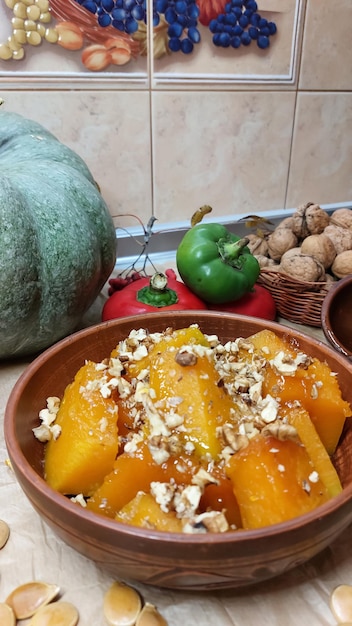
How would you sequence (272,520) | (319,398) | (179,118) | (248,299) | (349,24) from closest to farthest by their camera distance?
(272,520)
(319,398)
(248,299)
(179,118)
(349,24)

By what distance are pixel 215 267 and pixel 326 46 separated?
875 millimetres

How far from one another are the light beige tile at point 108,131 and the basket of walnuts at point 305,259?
366 mm

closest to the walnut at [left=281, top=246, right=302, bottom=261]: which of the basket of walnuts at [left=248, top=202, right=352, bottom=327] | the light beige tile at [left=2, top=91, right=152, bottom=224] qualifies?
the basket of walnuts at [left=248, top=202, right=352, bottom=327]

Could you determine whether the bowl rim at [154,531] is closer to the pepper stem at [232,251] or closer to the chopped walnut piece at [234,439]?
the chopped walnut piece at [234,439]

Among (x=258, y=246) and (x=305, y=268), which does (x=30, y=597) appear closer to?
(x=305, y=268)

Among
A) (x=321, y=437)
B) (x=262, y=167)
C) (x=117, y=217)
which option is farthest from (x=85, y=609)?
(x=262, y=167)

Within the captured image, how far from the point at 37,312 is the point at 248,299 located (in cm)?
40

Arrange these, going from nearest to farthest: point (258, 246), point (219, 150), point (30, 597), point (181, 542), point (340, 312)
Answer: point (181, 542) → point (30, 597) → point (340, 312) → point (258, 246) → point (219, 150)

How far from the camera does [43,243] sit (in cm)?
76

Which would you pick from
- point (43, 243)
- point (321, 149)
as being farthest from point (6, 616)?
point (321, 149)

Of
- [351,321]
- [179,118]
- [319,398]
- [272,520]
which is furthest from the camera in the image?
[179,118]

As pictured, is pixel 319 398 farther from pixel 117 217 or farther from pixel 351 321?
pixel 117 217

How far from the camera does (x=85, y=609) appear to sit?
17.0 inches

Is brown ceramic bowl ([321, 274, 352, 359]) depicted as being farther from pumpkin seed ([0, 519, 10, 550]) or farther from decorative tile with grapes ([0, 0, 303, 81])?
decorative tile with grapes ([0, 0, 303, 81])
